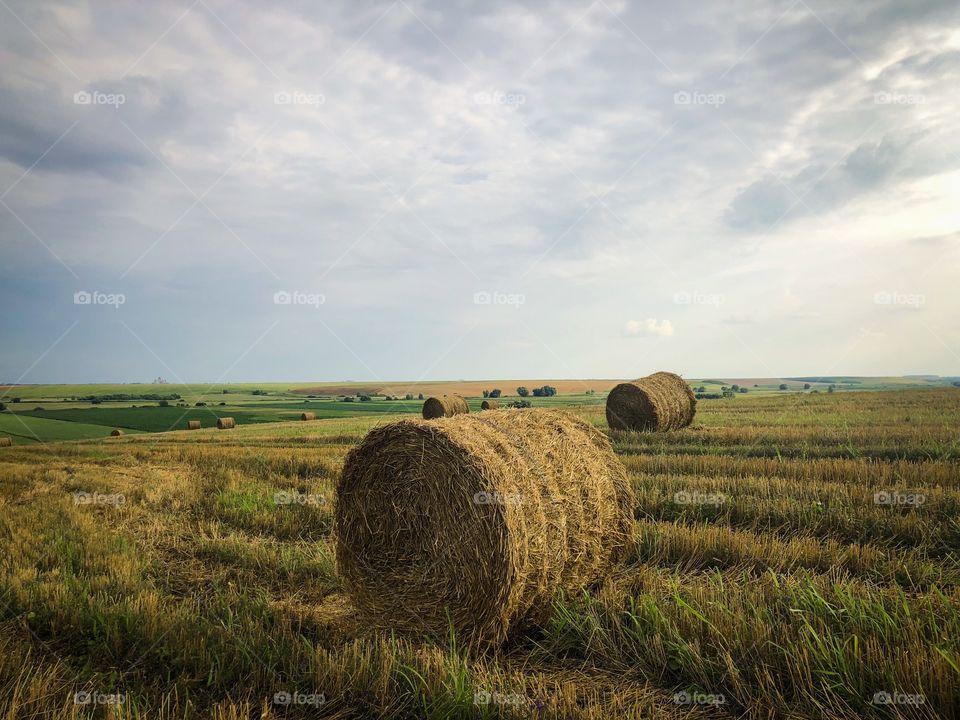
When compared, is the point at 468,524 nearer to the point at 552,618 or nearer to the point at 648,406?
the point at 552,618

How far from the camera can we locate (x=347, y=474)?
650cm

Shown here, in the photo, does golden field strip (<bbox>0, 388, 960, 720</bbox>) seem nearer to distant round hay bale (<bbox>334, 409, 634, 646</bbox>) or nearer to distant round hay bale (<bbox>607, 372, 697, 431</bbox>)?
distant round hay bale (<bbox>334, 409, 634, 646</bbox>)

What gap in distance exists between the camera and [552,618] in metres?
5.77

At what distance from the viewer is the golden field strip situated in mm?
4207

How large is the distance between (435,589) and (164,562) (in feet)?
13.9

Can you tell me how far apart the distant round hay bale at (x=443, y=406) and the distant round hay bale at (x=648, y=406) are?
29.5 ft

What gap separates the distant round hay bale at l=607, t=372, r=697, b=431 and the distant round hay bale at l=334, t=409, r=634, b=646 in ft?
43.2

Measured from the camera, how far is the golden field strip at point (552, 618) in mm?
4207

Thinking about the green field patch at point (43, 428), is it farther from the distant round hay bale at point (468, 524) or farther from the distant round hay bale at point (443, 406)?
the distant round hay bale at point (468, 524)

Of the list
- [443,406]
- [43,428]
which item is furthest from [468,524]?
[43,428]

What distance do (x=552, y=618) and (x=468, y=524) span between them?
47.2 inches

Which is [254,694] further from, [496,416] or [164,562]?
[164,562]

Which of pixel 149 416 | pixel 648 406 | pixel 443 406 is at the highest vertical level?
pixel 648 406

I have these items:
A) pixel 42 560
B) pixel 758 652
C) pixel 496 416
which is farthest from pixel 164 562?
pixel 758 652
